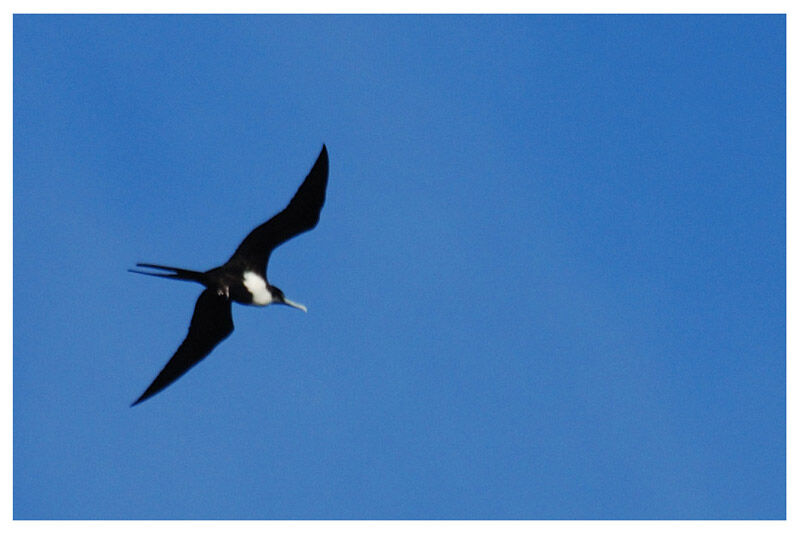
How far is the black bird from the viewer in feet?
30.3

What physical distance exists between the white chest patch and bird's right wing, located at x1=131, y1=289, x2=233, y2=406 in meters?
0.26

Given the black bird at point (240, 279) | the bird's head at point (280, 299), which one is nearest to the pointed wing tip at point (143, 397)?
the black bird at point (240, 279)

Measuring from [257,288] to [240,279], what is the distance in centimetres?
22

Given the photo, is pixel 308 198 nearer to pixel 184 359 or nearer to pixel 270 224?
pixel 270 224

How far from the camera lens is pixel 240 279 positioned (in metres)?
9.52

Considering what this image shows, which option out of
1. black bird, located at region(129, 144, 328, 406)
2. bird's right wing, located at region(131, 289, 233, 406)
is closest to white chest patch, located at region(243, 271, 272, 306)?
black bird, located at region(129, 144, 328, 406)

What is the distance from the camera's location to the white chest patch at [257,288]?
9.56 meters

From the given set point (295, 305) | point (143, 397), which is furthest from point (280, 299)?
point (143, 397)

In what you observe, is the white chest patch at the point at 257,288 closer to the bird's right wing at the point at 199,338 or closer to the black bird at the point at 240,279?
the black bird at the point at 240,279

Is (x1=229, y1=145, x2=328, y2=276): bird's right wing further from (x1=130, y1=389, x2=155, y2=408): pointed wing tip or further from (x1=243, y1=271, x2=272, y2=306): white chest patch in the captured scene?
(x1=130, y1=389, x2=155, y2=408): pointed wing tip

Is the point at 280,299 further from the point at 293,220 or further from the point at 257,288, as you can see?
the point at 293,220
